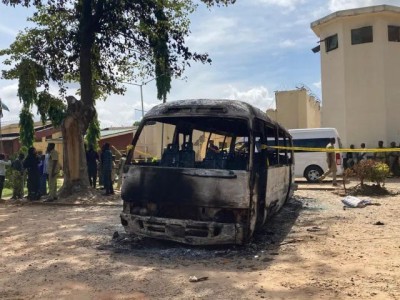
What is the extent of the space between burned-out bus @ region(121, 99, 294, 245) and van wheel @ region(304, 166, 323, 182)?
11.2 m

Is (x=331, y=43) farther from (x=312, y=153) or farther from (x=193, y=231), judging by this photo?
(x=193, y=231)

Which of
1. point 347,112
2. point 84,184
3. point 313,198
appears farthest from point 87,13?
point 347,112

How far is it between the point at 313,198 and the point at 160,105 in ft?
24.8

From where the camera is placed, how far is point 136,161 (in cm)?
779

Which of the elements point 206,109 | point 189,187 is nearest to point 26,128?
point 206,109

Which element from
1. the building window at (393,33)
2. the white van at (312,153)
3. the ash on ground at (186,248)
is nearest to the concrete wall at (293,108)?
the building window at (393,33)

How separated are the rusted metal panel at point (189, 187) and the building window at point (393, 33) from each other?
1960 cm

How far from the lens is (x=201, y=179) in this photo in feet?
21.9

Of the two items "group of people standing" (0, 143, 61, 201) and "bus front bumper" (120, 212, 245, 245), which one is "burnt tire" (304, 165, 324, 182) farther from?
"bus front bumper" (120, 212, 245, 245)

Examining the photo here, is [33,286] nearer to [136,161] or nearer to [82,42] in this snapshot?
[136,161]

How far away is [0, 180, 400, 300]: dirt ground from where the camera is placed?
16.5 ft

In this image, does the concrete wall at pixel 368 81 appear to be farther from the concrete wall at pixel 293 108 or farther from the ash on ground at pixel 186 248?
the ash on ground at pixel 186 248

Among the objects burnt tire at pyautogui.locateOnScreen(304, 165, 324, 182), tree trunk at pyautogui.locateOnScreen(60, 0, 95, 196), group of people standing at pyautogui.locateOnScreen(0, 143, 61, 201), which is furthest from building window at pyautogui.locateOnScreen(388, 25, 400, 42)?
group of people standing at pyautogui.locateOnScreen(0, 143, 61, 201)

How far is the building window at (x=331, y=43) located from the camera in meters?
23.9
